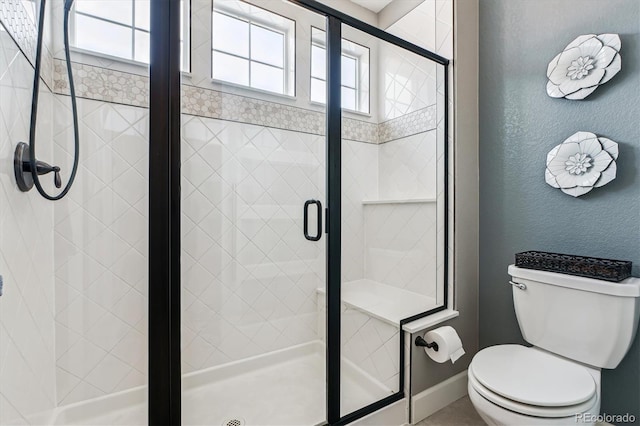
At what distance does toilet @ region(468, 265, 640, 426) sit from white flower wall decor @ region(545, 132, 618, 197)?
44 cm

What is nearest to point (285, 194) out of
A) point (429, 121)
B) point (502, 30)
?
point (429, 121)

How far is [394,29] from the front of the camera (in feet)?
7.52

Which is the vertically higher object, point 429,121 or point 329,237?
point 429,121

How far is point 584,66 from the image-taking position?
145 cm

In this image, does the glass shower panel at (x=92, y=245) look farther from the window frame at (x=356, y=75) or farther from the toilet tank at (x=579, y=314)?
the toilet tank at (x=579, y=314)

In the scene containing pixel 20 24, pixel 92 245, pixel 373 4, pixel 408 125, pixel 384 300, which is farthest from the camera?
pixel 373 4

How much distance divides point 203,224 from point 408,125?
150cm

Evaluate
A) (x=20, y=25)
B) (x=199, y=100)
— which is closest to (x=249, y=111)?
(x=199, y=100)

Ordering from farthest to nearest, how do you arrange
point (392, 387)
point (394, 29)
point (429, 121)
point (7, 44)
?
point (394, 29), point (429, 121), point (392, 387), point (7, 44)

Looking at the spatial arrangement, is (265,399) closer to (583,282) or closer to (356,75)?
(583,282)

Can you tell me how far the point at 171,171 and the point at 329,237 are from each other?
2.44 ft

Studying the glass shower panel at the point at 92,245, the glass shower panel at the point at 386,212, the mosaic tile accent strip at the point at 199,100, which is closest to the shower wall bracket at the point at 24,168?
the glass shower panel at the point at 92,245

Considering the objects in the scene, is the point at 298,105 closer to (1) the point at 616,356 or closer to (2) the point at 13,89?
(2) the point at 13,89

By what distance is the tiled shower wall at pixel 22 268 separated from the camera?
873mm
